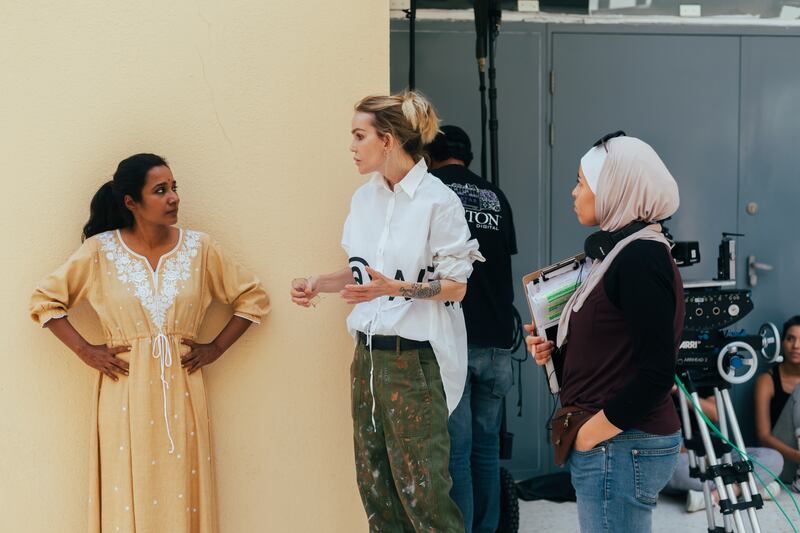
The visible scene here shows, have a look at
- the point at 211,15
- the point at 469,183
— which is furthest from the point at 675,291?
the point at 211,15

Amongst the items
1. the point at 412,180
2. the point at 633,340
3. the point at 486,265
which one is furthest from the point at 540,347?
the point at 486,265

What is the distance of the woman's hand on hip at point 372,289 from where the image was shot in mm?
2637

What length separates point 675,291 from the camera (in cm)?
219

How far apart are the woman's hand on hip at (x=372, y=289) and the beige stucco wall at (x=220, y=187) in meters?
0.75

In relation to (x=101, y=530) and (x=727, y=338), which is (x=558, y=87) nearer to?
(x=727, y=338)

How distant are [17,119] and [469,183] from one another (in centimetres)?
170

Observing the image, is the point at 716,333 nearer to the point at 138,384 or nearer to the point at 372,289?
the point at 372,289

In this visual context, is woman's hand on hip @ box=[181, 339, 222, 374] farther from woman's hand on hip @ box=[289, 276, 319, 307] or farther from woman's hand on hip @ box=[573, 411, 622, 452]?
woman's hand on hip @ box=[573, 411, 622, 452]

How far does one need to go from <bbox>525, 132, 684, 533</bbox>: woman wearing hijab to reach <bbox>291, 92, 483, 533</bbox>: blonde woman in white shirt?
0.58 meters

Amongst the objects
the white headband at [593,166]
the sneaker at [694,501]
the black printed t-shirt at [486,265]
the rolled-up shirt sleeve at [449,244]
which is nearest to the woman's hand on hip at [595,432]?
the white headband at [593,166]

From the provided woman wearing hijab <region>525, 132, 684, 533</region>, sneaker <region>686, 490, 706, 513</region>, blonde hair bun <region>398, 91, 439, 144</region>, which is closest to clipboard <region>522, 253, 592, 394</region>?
woman wearing hijab <region>525, 132, 684, 533</region>

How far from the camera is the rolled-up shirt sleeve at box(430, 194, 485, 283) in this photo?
279 cm

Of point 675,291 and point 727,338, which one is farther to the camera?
point 727,338

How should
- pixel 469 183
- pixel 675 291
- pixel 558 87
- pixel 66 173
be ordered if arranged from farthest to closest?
pixel 558 87 < pixel 469 183 < pixel 66 173 < pixel 675 291
